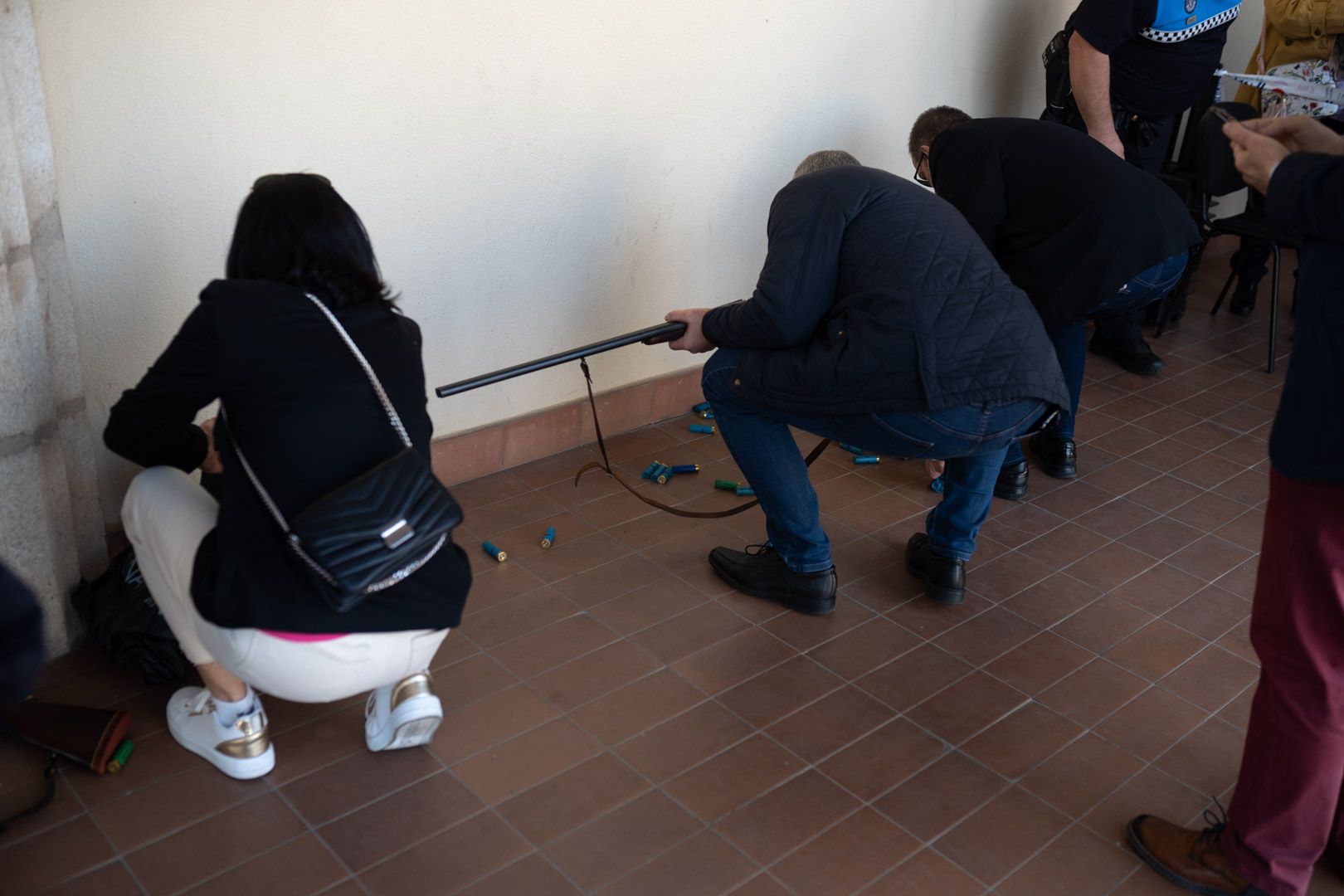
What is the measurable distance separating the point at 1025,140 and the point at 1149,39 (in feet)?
3.83

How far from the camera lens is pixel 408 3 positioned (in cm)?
294

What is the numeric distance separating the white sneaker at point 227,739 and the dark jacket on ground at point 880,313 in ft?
4.21

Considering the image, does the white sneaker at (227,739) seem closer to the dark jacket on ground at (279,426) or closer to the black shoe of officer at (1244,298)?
the dark jacket on ground at (279,426)

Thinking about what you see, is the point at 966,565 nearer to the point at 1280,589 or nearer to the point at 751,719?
the point at 751,719

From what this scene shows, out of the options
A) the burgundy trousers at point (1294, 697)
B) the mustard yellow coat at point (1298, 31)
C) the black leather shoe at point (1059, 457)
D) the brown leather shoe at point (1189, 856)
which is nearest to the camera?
the burgundy trousers at point (1294, 697)

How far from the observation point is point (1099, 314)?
11.7 feet

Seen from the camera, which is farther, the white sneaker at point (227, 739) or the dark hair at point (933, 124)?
the dark hair at point (933, 124)

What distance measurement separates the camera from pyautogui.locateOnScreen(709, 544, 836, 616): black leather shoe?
9.80ft

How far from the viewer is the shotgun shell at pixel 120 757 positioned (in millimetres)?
2287

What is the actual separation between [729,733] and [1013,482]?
1.56 metres

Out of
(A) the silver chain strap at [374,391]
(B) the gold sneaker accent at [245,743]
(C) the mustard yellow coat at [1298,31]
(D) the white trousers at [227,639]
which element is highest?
(C) the mustard yellow coat at [1298,31]

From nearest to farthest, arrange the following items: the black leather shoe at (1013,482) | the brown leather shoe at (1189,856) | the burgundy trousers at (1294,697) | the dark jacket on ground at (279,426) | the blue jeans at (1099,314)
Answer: the burgundy trousers at (1294,697), the dark jacket on ground at (279,426), the brown leather shoe at (1189,856), the blue jeans at (1099,314), the black leather shoe at (1013,482)

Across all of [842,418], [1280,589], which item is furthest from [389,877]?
[1280,589]

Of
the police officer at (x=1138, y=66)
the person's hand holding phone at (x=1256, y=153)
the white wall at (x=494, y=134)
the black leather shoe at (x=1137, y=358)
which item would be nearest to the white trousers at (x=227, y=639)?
the white wall at (x=494, y=134)
